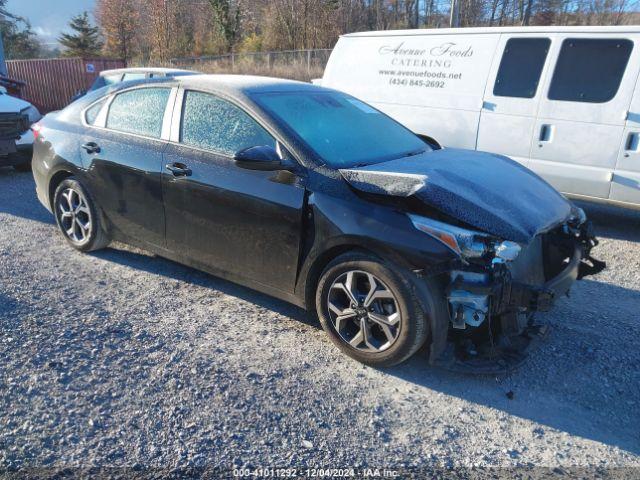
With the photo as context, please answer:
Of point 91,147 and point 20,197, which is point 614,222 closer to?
point 91,147

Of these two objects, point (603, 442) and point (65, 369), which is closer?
point (603, 442)

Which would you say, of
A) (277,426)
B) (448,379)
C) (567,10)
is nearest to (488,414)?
(448,379)

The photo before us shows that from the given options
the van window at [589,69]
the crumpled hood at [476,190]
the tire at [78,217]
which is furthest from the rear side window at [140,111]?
the van window at [589,69]

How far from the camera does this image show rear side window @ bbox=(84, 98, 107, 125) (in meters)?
4.90

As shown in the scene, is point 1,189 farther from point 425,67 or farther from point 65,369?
point 425,67

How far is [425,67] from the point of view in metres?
7.02

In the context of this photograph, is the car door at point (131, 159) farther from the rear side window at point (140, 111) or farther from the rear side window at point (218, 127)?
the rear side window at point (218, 127)

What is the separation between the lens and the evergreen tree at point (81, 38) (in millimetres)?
42625

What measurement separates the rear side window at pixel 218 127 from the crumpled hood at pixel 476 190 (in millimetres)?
772

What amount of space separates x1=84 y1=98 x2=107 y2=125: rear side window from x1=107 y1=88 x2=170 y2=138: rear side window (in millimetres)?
162

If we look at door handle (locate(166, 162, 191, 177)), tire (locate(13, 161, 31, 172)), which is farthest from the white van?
tire (locate(13, 161, 31, 172))

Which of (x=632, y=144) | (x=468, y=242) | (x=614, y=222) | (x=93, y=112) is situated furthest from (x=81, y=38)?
(x=468, y=242)

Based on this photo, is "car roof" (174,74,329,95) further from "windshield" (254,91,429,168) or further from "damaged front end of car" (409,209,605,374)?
"damaged front end of car" (409,209,605,374)

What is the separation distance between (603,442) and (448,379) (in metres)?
0.88
